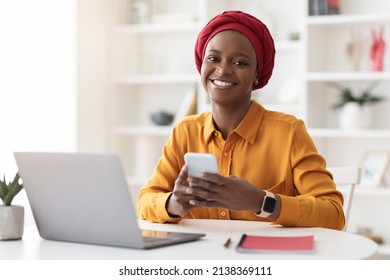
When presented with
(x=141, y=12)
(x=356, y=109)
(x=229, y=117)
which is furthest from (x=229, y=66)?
(x=141, y=12)

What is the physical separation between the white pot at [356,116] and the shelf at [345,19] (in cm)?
49

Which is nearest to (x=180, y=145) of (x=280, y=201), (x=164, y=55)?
(x=280, y=201)

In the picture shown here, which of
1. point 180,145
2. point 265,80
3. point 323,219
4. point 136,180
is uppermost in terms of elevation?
point 265,80

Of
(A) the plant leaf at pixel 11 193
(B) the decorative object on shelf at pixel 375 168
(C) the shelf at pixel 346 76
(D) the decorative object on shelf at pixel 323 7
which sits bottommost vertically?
(B) the decorative object on shelf at pixel 375 168

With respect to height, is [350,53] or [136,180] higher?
[350,53]

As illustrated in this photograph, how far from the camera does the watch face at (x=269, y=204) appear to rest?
175cm

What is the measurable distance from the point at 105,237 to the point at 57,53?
3059 mm

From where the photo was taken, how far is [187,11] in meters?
4.94

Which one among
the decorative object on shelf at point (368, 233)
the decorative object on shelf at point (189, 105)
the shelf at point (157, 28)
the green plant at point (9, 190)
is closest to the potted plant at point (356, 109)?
the decorative object on shelf at point (368, 233)

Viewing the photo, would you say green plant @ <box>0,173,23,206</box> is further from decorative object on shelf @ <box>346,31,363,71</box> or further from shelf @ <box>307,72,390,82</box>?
decorative object on shelf @ <box>346,31,363,71</box>

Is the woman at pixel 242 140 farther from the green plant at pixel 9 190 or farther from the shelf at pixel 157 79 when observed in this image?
the shelf at pixel 157 79

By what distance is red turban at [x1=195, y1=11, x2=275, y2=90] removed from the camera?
6.70ft

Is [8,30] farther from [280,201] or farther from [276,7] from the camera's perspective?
[280,201]

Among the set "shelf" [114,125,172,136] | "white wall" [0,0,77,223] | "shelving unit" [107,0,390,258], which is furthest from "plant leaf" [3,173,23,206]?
"shelf" [114,125,172,136]
